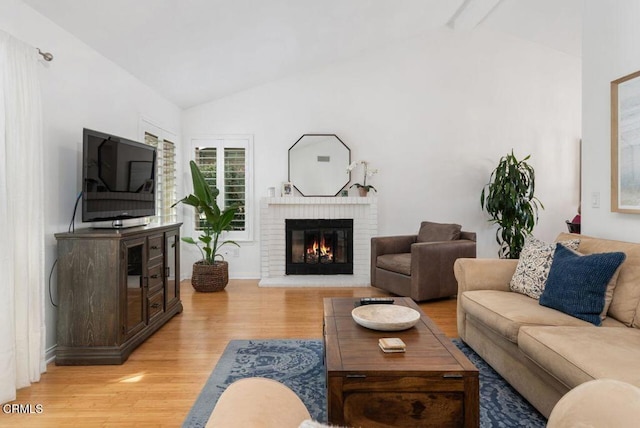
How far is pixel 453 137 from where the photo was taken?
5906 mm

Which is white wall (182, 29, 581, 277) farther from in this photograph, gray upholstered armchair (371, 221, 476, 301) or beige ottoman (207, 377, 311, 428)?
beige ottoman (207, 377, 311, 428)

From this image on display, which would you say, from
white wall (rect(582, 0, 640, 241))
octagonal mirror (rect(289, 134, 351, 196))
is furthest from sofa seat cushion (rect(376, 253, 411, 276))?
white wall (rect(582, 0, 640, 241))

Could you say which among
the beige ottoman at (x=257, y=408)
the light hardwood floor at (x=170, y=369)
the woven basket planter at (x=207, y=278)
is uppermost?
the beige ottoman at (x=257, y=408)

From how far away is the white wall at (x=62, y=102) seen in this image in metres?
2.77

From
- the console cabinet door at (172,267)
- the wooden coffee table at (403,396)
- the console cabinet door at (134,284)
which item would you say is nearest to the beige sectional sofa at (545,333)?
the wooden coffee table at (403,396)

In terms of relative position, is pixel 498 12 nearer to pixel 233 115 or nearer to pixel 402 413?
pixel 233 115

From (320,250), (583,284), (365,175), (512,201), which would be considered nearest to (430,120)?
(365,175)

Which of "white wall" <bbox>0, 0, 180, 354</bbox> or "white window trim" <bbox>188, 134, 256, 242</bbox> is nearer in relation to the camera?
"white wall" <bbox>0, 0, 180, 354</bbox>

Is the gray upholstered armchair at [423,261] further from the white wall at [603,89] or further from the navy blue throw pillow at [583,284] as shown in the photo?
the navy blue throw pillow at [583,284]

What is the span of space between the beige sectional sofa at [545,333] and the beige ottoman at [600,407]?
2.55 feet

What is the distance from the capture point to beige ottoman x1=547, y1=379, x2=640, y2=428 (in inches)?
34.0

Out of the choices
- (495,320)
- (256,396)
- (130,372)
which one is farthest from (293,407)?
(130,372)

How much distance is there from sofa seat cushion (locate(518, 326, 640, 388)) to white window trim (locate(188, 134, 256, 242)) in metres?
4.30

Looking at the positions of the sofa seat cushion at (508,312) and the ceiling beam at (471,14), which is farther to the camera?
the ceiling beam at (471,14)
